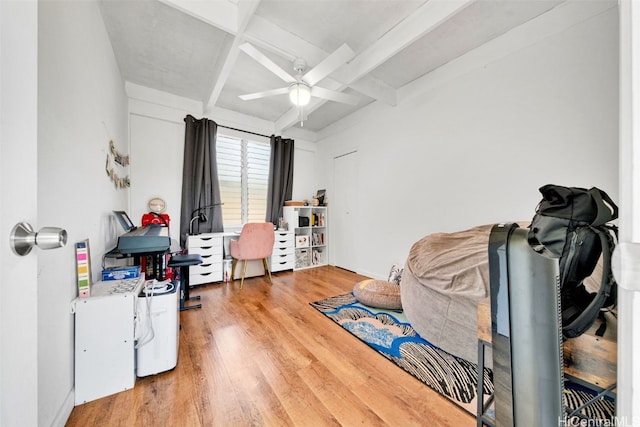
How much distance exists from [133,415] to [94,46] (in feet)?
7.84

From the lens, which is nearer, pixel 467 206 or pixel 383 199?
pixel 467 206

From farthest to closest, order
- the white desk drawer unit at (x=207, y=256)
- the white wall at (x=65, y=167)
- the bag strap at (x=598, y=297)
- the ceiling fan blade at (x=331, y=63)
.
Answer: the white desk drawer unit at (x=207, y=256) < the ceiling fan blade at (x=331, y=63) < the white wall at (x=65, y=167) < the bag strap at (x=598, y=297)

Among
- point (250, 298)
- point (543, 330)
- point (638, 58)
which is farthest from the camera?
point (250, 298)

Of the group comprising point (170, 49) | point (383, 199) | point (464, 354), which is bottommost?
point (464, 354)

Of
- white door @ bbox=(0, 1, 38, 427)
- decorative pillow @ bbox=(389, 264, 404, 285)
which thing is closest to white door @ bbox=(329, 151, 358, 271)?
decorative pillow @ bbox=(389, 264, 404, 285)

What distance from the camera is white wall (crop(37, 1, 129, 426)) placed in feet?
3.27

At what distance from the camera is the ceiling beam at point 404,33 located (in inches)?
67.2

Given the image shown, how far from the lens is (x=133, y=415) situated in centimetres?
115

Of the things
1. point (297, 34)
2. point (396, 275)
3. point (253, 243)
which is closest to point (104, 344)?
point (253, 243)

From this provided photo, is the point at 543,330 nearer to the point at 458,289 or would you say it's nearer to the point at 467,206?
the point at 458,289

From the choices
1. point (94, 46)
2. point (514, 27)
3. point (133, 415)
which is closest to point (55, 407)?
point (133, 415)

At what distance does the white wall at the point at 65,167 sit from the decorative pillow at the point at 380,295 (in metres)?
2.01

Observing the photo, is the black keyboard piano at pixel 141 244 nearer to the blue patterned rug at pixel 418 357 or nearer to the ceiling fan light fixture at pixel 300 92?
the blue patterned rug at pixel 418 357

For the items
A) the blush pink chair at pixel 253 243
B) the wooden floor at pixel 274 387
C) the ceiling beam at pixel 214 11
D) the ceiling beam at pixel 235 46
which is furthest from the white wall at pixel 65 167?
the blush pink chair at pixel 253 243
